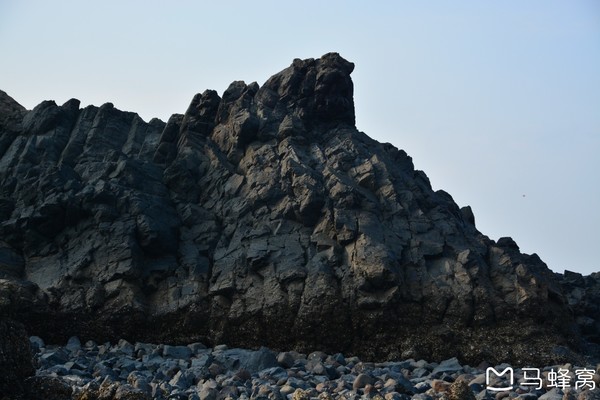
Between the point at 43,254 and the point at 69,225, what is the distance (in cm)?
161

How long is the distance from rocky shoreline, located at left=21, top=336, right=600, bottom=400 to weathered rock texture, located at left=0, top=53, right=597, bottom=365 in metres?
1.33

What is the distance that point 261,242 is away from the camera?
84.2 ft

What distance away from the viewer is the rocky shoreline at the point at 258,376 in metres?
15.3

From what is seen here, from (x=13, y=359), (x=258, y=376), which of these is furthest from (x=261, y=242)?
(x=13, y=359)

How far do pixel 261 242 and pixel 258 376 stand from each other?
795cm

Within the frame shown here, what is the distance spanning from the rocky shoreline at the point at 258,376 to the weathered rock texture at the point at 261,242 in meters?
1.33

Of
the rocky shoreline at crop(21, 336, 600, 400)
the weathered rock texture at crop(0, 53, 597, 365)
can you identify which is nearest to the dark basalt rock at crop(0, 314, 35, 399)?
the rocky shoreline at crop(21, 336, 600, 400)

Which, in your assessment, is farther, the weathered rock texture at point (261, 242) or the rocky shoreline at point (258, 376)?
the weathered rock texture at point (261, 242)

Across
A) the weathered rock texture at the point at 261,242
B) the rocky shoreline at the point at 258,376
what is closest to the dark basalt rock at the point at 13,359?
the rocky shoreline at the point at 258,376

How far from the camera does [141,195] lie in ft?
90.5

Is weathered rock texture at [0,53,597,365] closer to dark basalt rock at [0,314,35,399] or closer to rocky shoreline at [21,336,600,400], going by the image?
rocky shoreline at [21,336,600,400]

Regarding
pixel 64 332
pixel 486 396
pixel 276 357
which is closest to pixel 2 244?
pixel 64 332

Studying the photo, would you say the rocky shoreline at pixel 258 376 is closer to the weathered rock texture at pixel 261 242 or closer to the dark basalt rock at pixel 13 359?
the dark basalt rock at pixel 13 359

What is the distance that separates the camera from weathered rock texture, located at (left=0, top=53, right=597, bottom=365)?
22.9 metres
